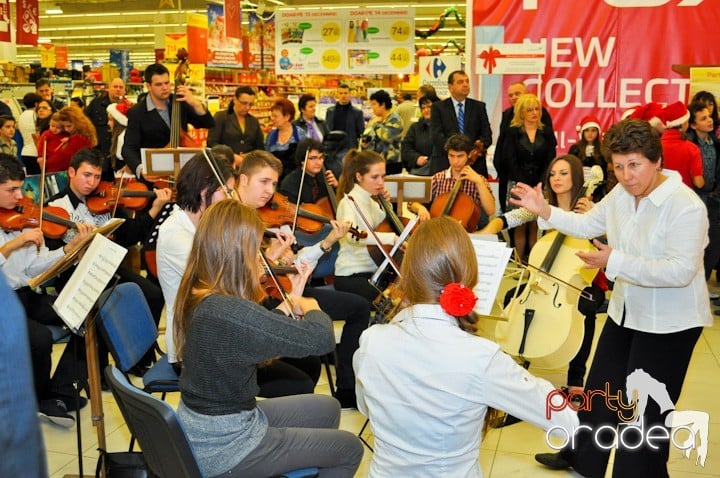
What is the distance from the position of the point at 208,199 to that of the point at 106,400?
1355mm

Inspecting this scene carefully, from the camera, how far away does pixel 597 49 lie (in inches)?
277

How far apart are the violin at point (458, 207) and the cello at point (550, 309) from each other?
699 mm

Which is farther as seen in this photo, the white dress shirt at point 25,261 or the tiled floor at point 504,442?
the white dress shirt at point 25,261

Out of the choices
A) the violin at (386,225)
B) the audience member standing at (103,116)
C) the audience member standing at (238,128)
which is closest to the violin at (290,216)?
the violin at (386,225)

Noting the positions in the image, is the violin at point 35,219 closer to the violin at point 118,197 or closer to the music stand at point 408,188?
the violin at point 118,197

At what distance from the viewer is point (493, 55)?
7145mm

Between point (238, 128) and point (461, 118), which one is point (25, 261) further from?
point (461, 118)

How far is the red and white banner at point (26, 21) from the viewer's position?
30.2 ft

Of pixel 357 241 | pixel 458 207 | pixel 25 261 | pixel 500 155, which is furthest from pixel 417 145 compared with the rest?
pixel 25 261

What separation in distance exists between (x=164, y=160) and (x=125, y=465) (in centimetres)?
250

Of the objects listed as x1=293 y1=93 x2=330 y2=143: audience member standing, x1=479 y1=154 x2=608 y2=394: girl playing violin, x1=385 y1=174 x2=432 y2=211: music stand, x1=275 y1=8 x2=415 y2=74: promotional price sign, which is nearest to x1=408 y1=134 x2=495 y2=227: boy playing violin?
x1=385 y1=174 x2=432 y2=211: music stand

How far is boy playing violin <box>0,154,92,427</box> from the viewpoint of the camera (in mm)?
3248

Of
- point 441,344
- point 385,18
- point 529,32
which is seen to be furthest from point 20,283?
point 385,18

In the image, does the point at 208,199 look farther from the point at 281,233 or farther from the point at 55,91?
the point at 55,91
